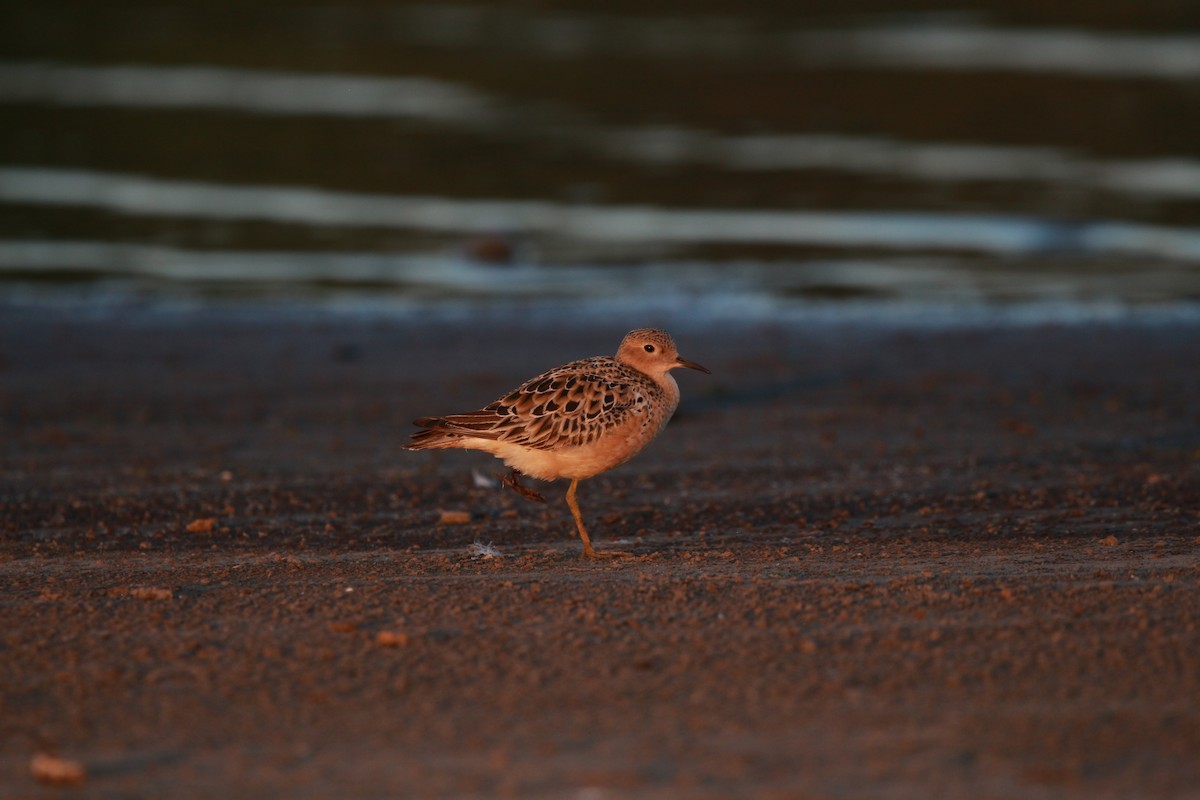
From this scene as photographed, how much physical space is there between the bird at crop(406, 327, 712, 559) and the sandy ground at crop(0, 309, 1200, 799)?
507 millimetres

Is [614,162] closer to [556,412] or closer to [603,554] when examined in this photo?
[556,412]

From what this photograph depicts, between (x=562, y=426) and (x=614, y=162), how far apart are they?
1589 cm

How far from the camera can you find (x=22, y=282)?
1814cm

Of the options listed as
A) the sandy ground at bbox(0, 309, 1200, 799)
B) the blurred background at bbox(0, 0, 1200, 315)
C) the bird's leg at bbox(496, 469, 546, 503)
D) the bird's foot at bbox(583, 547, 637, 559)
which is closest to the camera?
the sandy ground at bbox(0, 309, 1200, 799)

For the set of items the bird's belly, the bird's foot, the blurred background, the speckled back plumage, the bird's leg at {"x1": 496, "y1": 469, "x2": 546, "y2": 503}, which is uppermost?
the blurred background

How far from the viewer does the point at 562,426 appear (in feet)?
30.5

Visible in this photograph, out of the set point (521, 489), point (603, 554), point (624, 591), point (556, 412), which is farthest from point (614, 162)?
point (624, 591)

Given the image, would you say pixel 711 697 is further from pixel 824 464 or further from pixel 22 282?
pixel 22 282

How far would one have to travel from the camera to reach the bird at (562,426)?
9.29 metres

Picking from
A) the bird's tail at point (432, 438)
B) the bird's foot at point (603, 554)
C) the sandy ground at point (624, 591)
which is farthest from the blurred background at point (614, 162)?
the bird's foot at point (603, 554)

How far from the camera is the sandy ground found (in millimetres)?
5883

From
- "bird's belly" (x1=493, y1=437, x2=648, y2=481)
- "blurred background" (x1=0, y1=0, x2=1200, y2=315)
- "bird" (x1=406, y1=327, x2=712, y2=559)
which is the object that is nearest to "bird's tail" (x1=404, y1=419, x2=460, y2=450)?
"bird" (x1=406, y1=327, x2=712, y2=559)

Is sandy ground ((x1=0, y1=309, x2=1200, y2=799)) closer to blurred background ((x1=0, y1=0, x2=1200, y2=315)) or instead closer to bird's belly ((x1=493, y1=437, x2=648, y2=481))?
bird's belly ((x1=493, y1=437, x2=648, y2=481))

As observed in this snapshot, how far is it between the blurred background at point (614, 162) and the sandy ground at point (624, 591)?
13.1 ft
